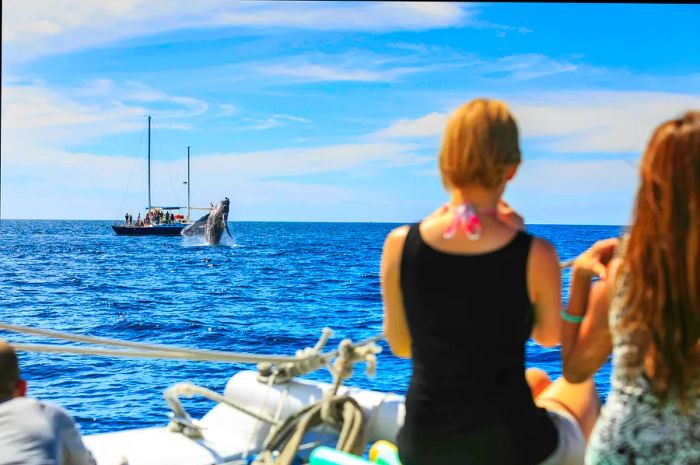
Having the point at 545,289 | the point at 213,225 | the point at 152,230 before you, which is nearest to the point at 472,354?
the point at 545,289

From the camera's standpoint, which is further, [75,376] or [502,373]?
[75,376]

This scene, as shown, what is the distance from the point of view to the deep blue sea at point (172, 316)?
437 inches

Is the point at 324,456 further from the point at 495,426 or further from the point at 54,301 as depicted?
the point at 54,301

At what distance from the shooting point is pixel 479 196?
1809 millimetres

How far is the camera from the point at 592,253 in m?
1.88

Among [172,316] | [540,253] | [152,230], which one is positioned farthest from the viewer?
[152,230]

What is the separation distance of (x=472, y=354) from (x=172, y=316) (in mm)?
21563

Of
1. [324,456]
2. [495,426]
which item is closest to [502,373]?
[495,426]

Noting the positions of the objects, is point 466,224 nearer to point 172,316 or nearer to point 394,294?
point 394,294

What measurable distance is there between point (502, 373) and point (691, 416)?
0.43 metres

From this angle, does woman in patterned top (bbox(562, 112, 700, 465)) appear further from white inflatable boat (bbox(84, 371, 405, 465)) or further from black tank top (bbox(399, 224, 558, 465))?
white inflatable boat (bbox(84, 371, 405, 465))

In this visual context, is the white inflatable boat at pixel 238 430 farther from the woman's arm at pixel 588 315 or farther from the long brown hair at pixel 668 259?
the long brown hair at pixel 668 259

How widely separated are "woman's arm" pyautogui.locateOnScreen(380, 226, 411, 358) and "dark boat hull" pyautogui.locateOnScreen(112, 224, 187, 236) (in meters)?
84.1

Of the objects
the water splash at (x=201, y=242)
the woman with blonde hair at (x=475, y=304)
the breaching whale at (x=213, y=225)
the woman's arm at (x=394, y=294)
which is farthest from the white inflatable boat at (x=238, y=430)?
the water splash at (x=201, y=242)
